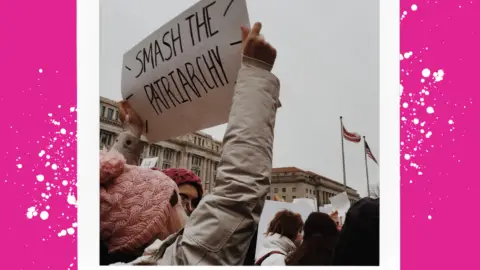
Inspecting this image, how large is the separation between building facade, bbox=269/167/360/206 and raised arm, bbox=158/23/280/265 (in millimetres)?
870

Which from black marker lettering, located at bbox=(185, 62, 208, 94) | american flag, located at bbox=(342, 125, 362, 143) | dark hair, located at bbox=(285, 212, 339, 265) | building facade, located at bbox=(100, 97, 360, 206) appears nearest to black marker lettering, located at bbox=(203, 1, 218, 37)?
black marker lettering, located at bbox=(185, 62, 208, 94)

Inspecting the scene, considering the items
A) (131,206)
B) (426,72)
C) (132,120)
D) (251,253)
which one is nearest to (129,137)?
(132,120)

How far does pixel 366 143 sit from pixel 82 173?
1.23 m

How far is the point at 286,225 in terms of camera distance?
199cm

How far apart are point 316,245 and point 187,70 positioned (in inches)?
35.3

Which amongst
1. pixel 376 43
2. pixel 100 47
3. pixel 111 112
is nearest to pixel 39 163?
pixel 111 112

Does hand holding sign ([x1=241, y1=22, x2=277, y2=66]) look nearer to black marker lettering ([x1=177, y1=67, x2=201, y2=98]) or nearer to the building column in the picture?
black marker lettering ([x1=177, y1=67, x2=201, y2=98])

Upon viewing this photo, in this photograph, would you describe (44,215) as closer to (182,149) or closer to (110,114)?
(110,114)

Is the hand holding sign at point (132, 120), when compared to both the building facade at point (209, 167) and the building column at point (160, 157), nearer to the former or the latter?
the building facade at point (209, 167)

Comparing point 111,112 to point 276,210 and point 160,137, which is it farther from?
point 276,210

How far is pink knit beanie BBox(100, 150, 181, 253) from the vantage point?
123 cm

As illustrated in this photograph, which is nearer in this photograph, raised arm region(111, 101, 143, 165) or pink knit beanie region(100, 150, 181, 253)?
pink knit beanie region(100, 150, 181, 253)

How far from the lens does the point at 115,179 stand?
1.30 metres

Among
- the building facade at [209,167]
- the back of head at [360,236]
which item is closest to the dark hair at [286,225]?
the building facade at [209,167]
